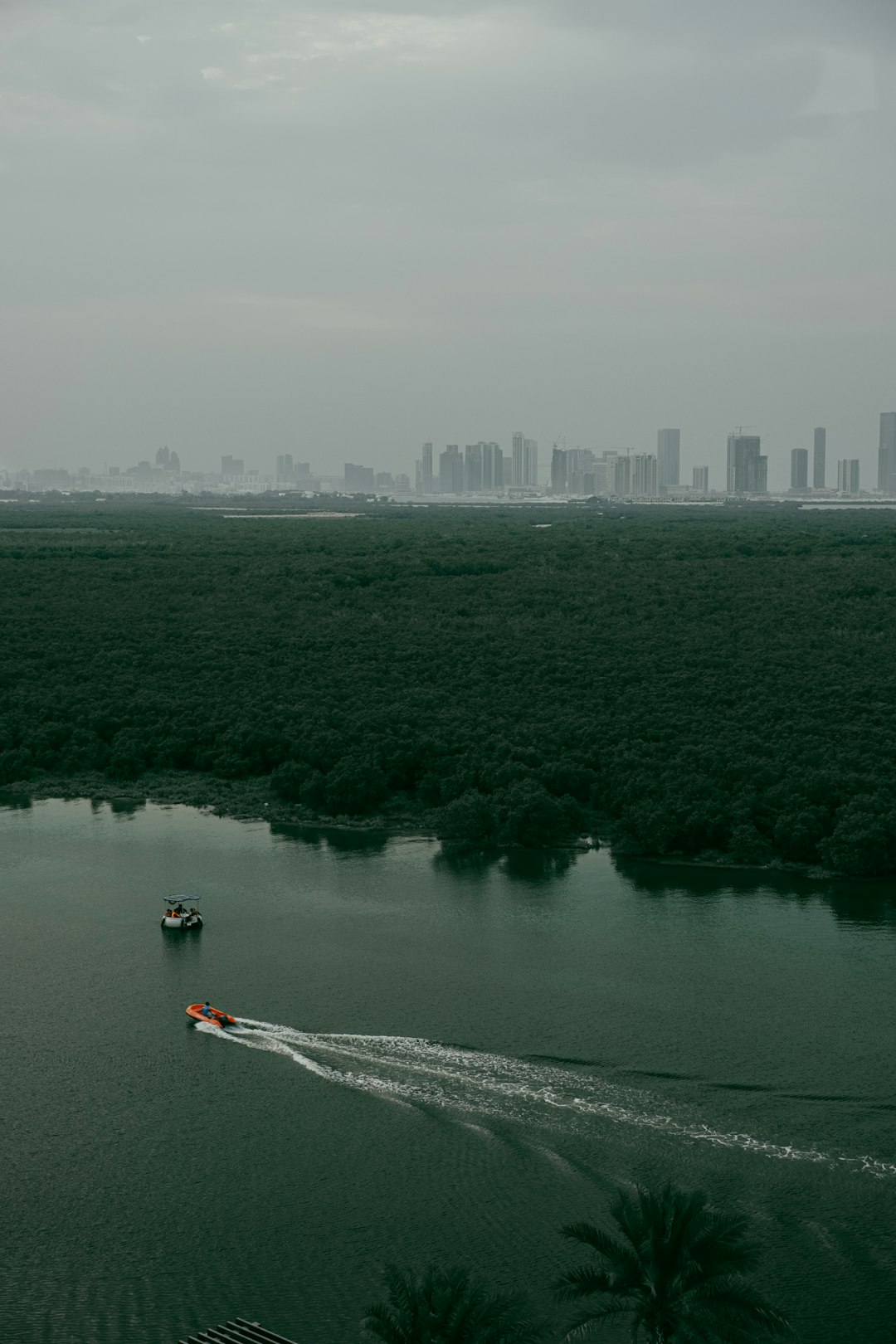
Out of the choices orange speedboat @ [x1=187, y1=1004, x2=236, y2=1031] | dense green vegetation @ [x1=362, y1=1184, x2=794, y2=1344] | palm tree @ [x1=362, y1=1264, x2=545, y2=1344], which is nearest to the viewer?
palm tree @ [x1=362, y1=1264, x2=545, y2=1344]

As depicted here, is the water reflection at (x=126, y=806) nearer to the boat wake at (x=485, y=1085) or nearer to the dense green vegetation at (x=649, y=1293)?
the boat wake at (x=485, y=1085)

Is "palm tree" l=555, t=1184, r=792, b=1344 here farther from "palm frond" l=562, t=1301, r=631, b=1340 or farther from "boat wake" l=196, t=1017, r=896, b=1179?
"boat wake" l=196, t=1017, r=896, b=1179

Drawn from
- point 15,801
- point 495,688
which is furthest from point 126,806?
point 495,688

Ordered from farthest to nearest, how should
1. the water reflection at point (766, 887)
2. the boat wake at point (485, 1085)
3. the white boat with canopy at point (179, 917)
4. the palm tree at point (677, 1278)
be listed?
the water reflection at point (766, 887) → the white boat with canopy at point (179, 917) → the boat wake at point (485, 1085) → the palm tree at point (677, 1278)

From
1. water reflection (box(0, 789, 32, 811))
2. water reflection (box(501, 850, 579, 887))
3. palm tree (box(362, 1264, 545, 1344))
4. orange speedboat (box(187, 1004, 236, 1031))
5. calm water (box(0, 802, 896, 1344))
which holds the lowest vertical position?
calm water (box(0, 802, 896, 1344))

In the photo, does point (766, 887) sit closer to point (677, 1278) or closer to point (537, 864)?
point (537, 864)

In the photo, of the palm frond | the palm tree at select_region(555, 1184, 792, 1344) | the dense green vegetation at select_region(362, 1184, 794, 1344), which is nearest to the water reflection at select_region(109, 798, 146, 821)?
the palm frond

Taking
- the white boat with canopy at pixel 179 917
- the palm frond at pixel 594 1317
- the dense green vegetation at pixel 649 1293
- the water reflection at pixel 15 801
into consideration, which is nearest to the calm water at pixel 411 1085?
the white boat with canopy at pixel 179 917
